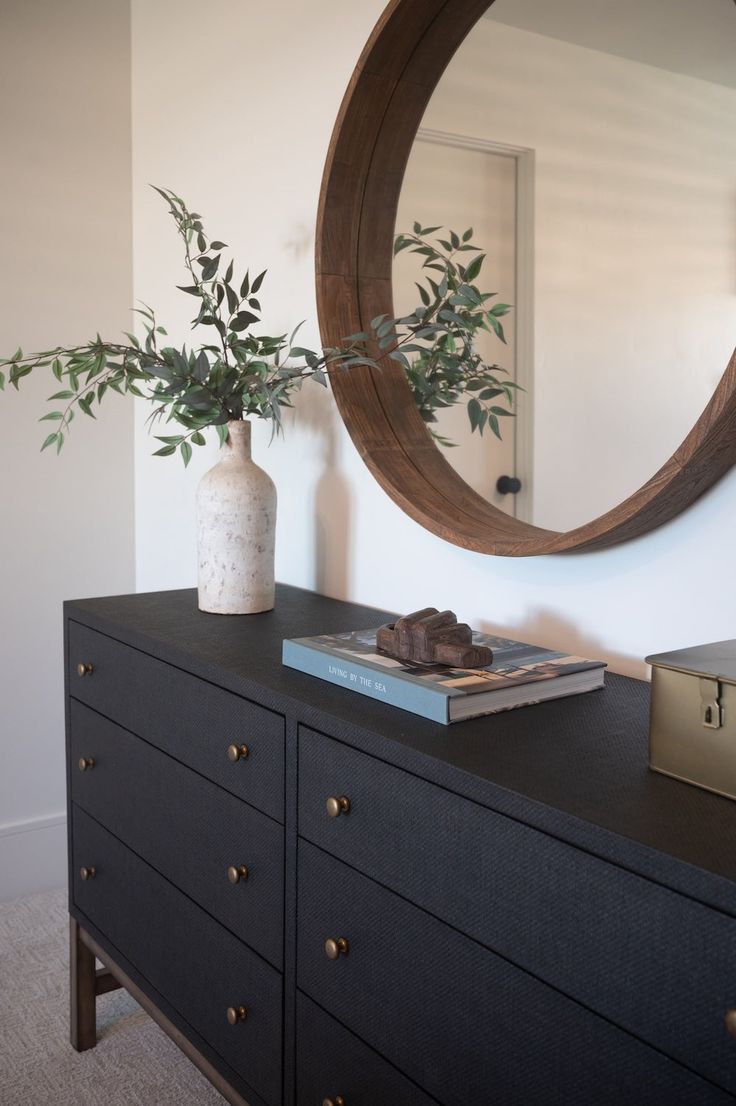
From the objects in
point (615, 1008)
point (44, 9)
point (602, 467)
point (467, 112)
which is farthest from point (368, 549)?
point (44, 9)

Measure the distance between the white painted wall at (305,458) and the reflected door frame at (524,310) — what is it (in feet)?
0.41

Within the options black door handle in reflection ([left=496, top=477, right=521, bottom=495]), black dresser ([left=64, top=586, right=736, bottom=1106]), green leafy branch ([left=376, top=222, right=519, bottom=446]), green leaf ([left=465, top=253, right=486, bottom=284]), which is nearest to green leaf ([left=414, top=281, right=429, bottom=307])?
green leafy branch ([left=376, top=222, right=519, bottom=446])

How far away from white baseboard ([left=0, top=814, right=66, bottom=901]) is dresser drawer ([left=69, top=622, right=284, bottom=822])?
93 centimetres

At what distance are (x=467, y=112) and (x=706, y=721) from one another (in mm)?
998

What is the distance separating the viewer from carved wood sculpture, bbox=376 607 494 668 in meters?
1.13

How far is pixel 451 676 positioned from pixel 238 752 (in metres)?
0.33

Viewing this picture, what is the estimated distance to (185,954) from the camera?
144cm

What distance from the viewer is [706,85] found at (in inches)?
42.2

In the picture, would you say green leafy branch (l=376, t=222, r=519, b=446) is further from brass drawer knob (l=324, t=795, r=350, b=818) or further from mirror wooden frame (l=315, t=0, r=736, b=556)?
brass drawer knob (l=324, t=795, r=350, b=818)

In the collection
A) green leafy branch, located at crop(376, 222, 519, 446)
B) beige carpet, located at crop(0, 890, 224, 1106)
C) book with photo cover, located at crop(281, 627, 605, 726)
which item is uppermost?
green leafy branch, located at crop(376, 222, 519, 446)

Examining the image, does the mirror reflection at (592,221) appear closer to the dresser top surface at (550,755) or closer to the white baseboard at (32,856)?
the dresser top surface at (550,755)

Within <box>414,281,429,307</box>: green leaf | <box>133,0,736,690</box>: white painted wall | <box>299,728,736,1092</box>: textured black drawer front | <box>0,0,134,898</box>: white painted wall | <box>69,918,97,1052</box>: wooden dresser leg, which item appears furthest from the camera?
<box>0,0,134,898</box>: white painted wall

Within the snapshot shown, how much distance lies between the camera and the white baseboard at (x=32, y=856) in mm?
2469

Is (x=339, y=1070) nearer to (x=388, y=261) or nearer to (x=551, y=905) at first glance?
(x=551, y=905)
